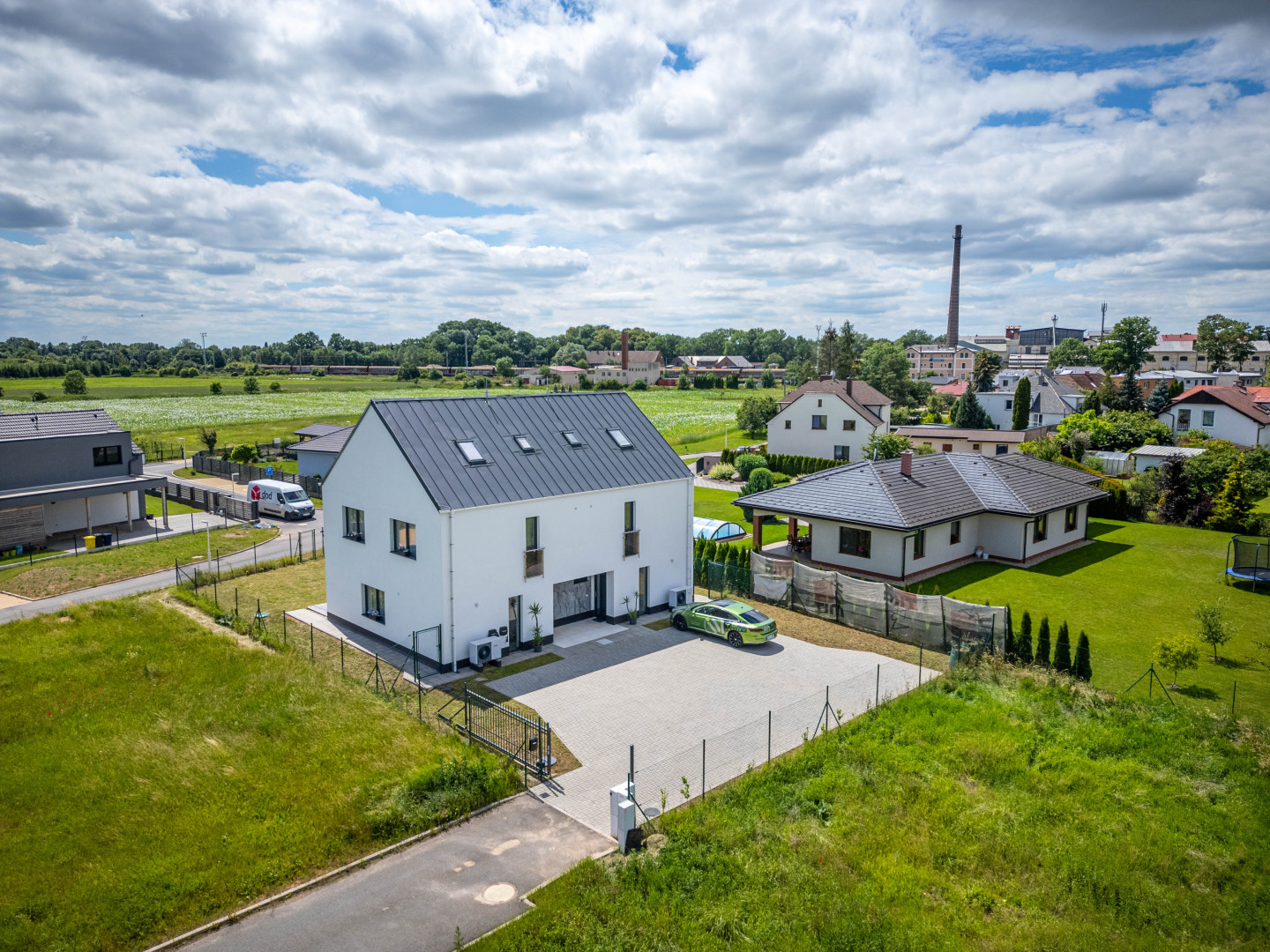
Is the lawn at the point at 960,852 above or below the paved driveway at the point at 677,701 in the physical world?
above

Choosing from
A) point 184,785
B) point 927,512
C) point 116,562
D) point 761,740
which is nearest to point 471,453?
point 184,785

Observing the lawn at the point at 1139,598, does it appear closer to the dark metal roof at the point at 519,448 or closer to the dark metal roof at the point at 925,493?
the dark metal roof at the point at 925,493

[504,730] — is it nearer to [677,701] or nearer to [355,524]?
[677,701]

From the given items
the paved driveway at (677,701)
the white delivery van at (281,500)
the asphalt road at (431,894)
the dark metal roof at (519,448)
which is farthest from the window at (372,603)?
the white delivery van at (281,500)

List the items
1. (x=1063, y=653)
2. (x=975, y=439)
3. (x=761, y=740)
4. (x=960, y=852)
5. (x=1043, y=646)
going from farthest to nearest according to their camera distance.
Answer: (x=975, y=439) < (x=1043, y=646) < (x=1063, y=653) < (x=761, y=740) < (x=960, y=852)

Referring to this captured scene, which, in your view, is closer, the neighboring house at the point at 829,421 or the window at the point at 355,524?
the window at the point at 355,524

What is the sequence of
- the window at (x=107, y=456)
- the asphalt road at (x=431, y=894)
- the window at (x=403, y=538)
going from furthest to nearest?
the window at (x=107, y=456) → the window at (x=403, y=538) → the asphalt road at (x=431, y=894)

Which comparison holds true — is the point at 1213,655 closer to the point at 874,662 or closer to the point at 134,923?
the point at 874,662

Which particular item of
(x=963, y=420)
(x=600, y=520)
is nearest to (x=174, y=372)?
(x=963, y=420)
